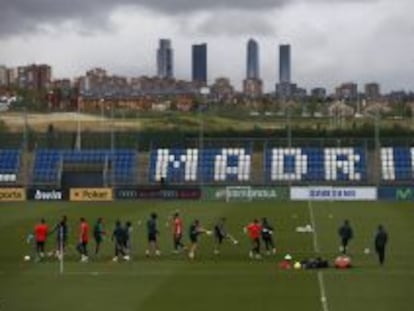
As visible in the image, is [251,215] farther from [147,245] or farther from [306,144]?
[306,144]

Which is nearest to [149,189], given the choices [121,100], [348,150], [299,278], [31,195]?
[31,195]

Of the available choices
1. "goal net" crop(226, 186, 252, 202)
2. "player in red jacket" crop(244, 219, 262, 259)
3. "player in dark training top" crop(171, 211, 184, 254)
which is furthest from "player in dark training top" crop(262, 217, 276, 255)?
"goal net" crop(226, 186, 252, 202)

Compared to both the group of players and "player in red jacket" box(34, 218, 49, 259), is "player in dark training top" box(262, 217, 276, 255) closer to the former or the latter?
the group of players

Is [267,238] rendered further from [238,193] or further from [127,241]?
[238,193]

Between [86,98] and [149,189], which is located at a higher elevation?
[86,98]

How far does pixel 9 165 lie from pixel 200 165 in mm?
14972

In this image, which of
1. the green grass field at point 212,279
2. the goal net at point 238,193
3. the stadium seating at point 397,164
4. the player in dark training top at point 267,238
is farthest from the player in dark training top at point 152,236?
the stadium seating at point 397,164

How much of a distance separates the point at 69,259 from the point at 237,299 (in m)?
11.1

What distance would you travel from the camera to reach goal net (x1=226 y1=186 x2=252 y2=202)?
72.1m

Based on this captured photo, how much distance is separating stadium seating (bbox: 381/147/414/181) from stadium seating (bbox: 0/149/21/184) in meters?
27.9

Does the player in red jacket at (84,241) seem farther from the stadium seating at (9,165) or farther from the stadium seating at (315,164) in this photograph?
the stadium seating at (9,165)

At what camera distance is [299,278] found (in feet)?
99.8

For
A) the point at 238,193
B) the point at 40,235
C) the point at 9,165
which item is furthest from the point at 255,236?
the point at 9,165

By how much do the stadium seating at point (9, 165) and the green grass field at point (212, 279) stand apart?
1187 inches
